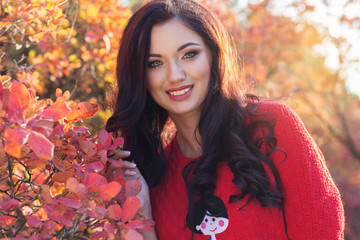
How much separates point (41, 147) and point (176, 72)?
1141 millimetres

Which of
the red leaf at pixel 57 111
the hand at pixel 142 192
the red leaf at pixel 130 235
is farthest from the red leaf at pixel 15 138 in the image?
the hand at pixel 142 192

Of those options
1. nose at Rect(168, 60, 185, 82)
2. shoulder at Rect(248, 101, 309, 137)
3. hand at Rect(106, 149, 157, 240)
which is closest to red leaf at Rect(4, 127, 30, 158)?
hand at Rect(106, 149, 157, 240)

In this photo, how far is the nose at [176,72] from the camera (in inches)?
75.9

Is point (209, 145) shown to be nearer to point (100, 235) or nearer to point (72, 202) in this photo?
point (100, 235)

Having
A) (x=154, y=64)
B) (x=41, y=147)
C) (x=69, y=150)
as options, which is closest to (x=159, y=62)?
(x=154, y=64)

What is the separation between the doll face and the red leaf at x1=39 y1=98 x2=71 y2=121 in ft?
3.40

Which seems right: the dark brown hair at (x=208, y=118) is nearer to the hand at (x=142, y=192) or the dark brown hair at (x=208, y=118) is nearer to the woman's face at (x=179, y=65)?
the woman's face at (x=179, y=65)

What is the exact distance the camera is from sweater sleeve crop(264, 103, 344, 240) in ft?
5.57

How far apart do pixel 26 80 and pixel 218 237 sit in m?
1.18

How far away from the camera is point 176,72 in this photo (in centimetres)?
193

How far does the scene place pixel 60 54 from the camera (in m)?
2.78

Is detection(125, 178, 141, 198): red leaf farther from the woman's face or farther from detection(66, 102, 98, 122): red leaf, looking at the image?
the woman's face

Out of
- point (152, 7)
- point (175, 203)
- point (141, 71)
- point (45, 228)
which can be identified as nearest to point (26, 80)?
point (141, 71)

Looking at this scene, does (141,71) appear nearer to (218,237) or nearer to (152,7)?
(152,7)
